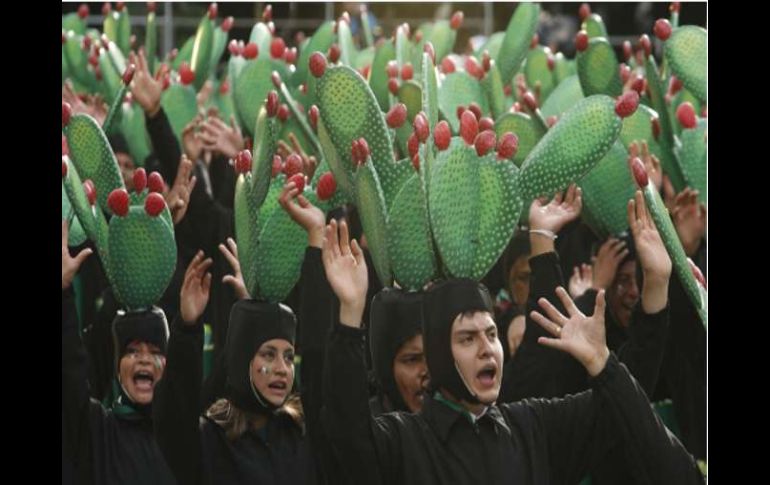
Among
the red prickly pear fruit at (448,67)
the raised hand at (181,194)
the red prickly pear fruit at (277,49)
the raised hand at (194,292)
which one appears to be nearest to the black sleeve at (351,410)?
the raised hand at (194,292)

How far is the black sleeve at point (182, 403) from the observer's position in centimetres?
314

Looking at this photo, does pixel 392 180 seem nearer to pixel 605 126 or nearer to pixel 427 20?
pixel 605 126

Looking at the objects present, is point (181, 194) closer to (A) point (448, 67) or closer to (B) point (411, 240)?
(B) point (411, 240)

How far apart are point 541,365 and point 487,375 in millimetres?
346

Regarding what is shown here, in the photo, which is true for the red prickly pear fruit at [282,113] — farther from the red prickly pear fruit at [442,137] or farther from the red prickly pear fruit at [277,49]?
the red prickly pear fruit at [277,49]

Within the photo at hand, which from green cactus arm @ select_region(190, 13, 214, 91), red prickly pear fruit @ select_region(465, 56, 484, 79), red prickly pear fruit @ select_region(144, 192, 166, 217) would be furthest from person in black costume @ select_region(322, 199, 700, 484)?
green cactus arm @ select_region(190, 13, 214, 91)

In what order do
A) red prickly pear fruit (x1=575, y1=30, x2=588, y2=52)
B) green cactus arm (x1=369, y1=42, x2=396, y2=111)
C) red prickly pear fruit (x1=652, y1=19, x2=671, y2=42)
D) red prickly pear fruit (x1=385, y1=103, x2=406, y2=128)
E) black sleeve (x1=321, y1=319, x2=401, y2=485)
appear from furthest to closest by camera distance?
green cactus arm (x1=369, y1=42, x2=396, y2=111)
red prickly pear fruit (x1=575, y1=30, x2=588, y2=52)
red prickly pear fruit (x1=652, y1=19, x2=671, y2=42)
red prickly pear fruit (x1=385, y1=103, x2=406, y2=128)
black sleeve (x1=321, y1=319, x2=401, y2=485)

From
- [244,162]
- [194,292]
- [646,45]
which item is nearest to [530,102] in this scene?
[646,45]

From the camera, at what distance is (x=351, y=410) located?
116 inches

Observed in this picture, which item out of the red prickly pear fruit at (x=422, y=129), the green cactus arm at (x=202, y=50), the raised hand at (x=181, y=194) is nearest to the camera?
the red prickly pear fruit at (x=422, y=129)

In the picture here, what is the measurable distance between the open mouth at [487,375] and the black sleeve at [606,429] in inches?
7.7

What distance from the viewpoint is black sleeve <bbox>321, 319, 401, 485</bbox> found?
2955 mm

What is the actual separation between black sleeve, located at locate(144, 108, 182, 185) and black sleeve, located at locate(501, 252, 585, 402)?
1.40 meters

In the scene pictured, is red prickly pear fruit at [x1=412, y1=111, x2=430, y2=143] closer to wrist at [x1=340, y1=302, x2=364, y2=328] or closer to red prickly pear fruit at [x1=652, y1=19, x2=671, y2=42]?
wrist at [x1=340, y1=302, x2=364, y2=328]
